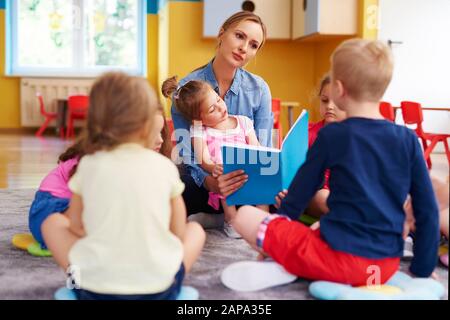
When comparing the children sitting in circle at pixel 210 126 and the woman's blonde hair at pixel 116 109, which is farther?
the children sitting in circle at pixel 210 126

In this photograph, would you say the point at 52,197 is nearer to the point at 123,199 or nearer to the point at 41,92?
the point at 123,199

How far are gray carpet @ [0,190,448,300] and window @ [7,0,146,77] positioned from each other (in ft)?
18.3

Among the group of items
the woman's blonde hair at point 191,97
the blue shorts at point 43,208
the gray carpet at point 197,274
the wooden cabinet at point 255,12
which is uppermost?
the wooden cabinet at point 255,12

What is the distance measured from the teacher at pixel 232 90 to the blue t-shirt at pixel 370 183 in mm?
707

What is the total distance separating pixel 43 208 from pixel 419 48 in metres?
3.23

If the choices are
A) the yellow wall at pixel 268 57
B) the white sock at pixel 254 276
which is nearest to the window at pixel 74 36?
the yellow wall at pixel 268 57

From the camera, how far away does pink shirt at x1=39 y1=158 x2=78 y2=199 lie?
168 centimetres

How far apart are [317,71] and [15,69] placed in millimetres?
3799

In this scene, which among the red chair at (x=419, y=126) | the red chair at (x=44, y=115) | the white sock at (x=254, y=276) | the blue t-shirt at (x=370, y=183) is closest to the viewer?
the blue t-shirt at (x=370, y=183)

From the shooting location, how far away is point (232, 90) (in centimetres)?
213

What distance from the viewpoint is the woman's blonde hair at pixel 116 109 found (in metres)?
1.12

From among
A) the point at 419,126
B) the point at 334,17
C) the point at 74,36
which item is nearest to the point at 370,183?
the point at 419,126

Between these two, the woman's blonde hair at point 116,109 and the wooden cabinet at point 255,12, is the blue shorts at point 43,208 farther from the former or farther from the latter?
the wooden cabinet at point 255,12
